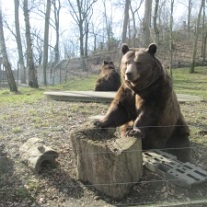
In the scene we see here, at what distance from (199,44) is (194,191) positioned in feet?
102

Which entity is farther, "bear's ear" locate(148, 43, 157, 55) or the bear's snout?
"bear's ear" locate(148, 43, 157, 55)

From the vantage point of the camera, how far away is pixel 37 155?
4906 millimetres

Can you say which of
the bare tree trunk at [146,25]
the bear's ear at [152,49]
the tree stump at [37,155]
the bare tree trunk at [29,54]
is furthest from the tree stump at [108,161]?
the bare tree trunk at [29,54]

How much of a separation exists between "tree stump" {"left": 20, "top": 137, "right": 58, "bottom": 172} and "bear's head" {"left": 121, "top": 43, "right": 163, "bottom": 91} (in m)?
1.46

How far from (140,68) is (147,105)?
541 millimetres

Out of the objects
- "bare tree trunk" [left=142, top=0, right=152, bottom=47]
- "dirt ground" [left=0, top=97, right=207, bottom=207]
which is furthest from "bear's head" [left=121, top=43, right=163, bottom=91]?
"bare tree trunk" [left=142, top=0, right=152, bottom=47]

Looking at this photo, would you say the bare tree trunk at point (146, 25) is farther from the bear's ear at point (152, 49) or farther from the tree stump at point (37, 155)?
the tree stump at point (37, 155)

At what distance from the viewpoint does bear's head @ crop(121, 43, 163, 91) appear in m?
4.66

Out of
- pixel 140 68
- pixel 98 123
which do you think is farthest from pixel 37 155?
pixel 140 68

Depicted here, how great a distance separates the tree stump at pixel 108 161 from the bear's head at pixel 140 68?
0.79 meters

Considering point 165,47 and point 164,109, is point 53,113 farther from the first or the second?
point 165,47

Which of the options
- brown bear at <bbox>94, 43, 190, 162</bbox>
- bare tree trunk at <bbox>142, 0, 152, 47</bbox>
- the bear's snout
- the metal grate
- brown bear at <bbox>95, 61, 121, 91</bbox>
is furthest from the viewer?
bare tree trunk at <bbox>142, 0, 152, 47</bbox>

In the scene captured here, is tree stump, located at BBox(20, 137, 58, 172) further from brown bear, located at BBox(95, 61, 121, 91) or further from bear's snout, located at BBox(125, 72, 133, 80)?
brown bear, located at BBox(95, 61, 121, 91)

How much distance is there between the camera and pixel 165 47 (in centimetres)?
2959
